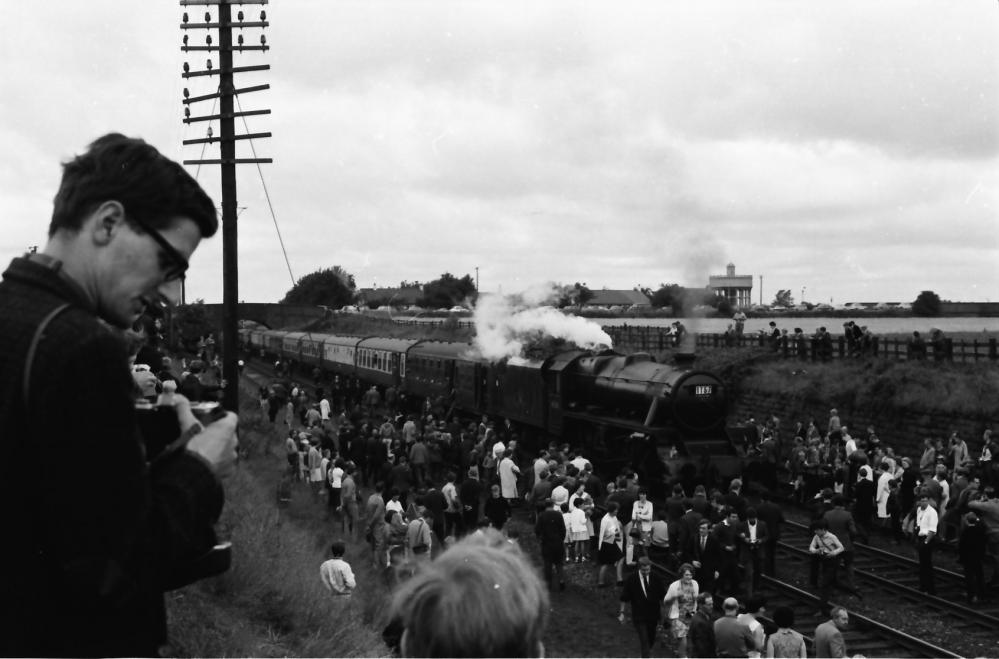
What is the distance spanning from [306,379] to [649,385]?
3329 cm

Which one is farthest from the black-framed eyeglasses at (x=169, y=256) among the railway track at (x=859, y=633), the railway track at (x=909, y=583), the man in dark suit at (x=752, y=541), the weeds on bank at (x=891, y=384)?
the weeds on bank at (x=891, y=384)

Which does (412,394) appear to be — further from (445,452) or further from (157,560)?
(157,560)

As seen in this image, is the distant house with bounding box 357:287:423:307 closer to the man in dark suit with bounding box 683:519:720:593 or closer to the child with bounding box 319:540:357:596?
the man in dark suit with bounding box 683:519:720:593

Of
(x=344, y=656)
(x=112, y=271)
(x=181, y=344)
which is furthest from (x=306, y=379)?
(x=112, y=271)

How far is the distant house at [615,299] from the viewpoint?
250 feet

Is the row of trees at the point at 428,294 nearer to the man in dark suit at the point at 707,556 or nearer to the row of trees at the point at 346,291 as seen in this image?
the row of trees at the point at 346,291

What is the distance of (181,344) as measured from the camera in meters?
34.7

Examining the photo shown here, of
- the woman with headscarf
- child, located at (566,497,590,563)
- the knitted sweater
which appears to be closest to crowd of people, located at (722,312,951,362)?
the woman with headscarf

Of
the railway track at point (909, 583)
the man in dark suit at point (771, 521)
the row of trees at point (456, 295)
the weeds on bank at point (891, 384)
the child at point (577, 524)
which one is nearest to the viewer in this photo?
the railway track at point (909, 583)

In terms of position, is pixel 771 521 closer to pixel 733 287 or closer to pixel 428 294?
pixel 733 287

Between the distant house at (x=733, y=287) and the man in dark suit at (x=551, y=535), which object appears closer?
the man in dark suit at (x=551, y=535)

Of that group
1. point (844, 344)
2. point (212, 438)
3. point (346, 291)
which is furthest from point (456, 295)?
point (212, 438)

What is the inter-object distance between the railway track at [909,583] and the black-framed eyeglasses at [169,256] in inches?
466

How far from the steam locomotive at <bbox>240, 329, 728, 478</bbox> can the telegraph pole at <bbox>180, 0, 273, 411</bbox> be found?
7360mm
